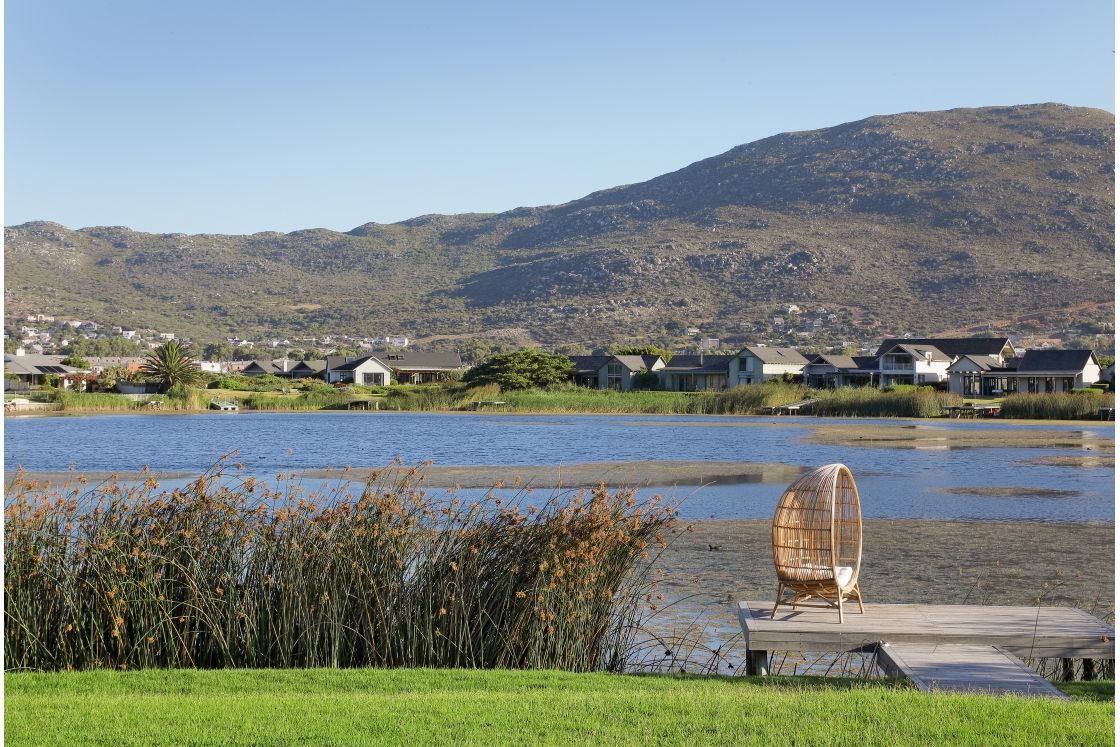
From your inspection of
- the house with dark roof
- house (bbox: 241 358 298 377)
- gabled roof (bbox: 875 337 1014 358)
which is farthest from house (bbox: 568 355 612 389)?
house (bbox: 241 358 298 377)

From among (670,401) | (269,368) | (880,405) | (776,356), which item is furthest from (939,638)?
(269,368)

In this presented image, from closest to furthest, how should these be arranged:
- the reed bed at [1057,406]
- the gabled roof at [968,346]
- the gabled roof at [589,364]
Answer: the reed bed at [1057,406] < the gabled roof at [968,346] < the gabled roof at [589,364]

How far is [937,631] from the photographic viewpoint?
6941 millimetres

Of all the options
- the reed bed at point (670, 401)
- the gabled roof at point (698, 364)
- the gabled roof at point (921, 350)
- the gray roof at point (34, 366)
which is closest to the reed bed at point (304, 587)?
the reed bed at point (670, 401)

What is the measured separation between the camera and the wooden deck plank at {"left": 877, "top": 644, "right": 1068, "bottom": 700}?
19.1ft

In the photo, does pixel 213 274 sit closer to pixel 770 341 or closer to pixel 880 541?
pixel 770 341

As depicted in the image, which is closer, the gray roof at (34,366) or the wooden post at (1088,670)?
the wooden post at (1088,670)

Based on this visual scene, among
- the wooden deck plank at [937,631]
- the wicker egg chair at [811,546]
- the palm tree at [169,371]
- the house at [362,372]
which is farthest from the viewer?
the house at [362,372]

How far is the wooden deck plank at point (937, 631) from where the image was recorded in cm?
676

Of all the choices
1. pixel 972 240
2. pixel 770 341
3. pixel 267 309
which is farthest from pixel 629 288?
pixel 267 309

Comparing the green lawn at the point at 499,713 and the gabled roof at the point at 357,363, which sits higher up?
the green lawn at the point at 499,713

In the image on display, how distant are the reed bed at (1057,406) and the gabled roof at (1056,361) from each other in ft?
47.1

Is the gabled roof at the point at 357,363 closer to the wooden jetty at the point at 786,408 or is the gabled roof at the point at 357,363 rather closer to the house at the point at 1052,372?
the wooden jetty at the point at 786,408

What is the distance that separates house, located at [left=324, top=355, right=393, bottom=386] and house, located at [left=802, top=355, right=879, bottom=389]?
31139 millimetres
